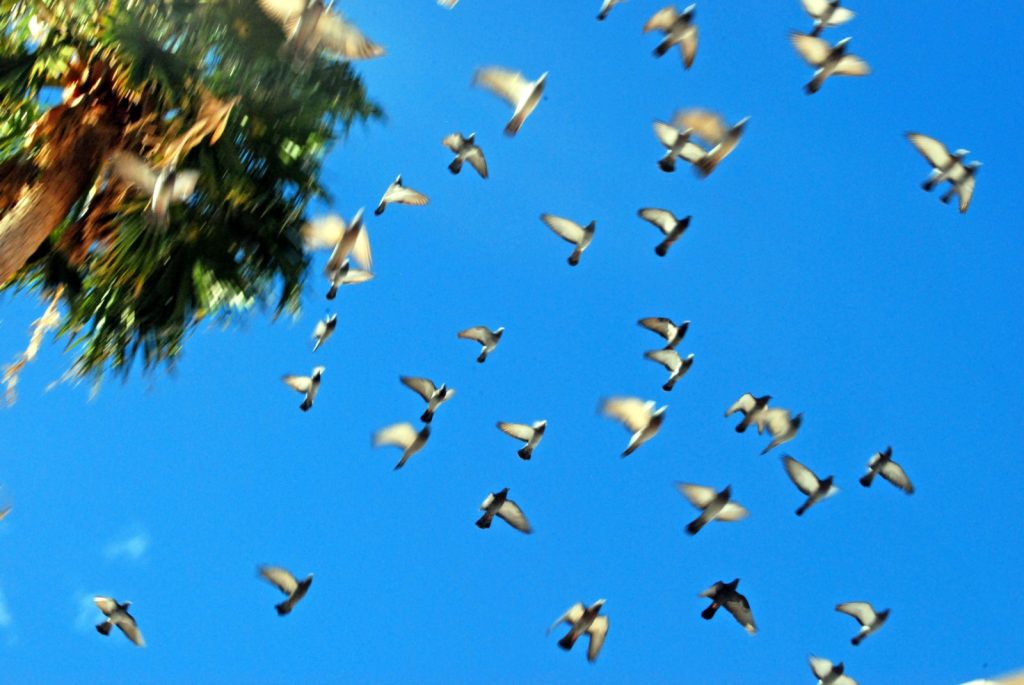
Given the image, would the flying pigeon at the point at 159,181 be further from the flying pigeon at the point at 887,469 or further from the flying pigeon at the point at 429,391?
the flying pigeon at the point at 887,469

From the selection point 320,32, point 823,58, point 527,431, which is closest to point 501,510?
point 527,431

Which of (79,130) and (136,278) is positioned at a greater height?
(79,130)

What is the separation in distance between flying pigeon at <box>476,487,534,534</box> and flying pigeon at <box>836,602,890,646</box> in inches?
120

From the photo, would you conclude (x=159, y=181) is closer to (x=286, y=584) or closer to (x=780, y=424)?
(x=286, y=584)

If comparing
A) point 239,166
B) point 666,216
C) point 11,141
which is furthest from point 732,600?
point 11,141

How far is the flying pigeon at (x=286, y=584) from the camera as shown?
9.46 metres

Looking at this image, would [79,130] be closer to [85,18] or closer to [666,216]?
[85,18]

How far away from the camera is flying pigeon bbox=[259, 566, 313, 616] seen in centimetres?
946

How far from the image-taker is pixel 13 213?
806 cm

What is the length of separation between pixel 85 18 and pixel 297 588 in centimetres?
494

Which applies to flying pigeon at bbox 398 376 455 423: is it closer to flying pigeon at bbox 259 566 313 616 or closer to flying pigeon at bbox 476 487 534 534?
flying pigeon at bbox 476 487 534 534

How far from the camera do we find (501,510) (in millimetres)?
9898

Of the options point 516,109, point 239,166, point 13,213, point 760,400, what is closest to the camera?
point 13,213

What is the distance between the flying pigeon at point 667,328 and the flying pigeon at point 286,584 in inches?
154
